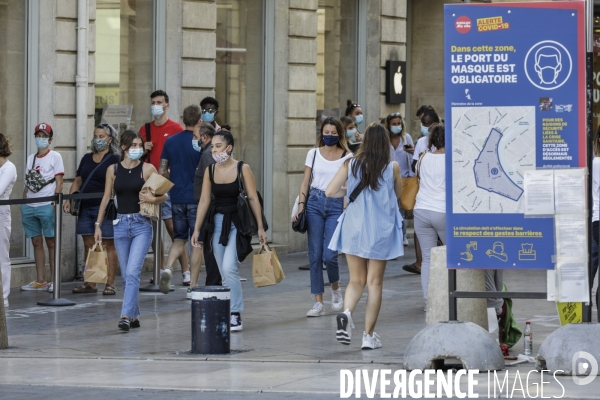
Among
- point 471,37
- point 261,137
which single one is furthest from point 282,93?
point 471,37

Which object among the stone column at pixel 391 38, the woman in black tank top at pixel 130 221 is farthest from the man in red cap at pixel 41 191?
the stone column at pixel 391 38

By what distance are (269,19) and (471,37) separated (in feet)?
32.0

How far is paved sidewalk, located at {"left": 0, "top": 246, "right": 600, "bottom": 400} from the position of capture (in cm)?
877

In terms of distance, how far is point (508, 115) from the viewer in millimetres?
9094

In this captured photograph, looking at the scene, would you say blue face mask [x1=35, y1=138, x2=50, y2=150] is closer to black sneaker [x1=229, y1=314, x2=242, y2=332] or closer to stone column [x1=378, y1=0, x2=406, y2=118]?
black sneaker [x1=229, y1=314, x2=242, y2=332]

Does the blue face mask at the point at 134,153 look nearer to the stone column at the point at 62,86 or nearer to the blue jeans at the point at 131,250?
the blue jeans at the point at 131,250

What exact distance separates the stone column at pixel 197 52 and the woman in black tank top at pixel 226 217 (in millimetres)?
5446

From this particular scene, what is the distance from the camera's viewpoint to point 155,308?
13188 millimetres

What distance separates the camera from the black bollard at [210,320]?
10102 mm

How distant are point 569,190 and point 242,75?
1004 centimetres

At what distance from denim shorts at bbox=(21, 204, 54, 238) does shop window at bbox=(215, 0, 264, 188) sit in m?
4.22

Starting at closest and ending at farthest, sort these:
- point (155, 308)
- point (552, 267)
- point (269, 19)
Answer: point (552, 267) → point (155, 308) → point (269, 19)

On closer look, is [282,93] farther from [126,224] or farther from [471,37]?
[471,37]

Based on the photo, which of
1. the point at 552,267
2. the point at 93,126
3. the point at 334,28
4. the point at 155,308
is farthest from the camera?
the point at 334,28
